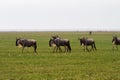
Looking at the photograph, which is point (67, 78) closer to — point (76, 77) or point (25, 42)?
point (76, 77)

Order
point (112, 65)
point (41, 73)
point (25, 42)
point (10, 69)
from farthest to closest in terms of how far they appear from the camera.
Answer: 1. point (25, 42)
2. point (112, 65)
3. point (10, 69)
4. point (41, 73)

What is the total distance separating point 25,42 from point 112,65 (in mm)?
15431

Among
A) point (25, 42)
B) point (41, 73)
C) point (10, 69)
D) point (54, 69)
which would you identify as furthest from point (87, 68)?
point (25, 42)

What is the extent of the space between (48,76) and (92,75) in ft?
8.70

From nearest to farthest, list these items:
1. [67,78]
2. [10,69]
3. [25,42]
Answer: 1. [67,78]
2. [10,69]
3. [25,42]

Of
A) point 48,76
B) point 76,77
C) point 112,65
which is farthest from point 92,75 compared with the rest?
point 112,65

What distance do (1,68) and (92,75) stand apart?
679cm

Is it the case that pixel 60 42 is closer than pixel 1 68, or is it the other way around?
pixel 1 68

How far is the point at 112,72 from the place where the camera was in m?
20.8

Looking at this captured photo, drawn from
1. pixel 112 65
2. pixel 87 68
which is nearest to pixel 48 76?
pixel 87 68

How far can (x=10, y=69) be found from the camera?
22062 millimetres

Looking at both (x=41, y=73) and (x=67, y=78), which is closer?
(x=67, y=78)

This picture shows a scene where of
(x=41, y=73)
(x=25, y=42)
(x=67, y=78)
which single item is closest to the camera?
(x=67, y=78)

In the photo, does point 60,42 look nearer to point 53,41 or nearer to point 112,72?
point 53,41
